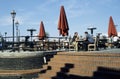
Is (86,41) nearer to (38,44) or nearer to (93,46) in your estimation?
(93,46)

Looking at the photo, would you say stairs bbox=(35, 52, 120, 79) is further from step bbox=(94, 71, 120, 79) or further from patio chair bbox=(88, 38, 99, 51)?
patio chair bbox=(88, 38, 99, 51)

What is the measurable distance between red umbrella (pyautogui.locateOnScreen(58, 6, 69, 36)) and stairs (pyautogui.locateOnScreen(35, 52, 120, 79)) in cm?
Answer: 408

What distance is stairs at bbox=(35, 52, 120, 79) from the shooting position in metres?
9.89

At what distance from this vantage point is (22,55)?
15.7 m

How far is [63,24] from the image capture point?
17797 millimetres

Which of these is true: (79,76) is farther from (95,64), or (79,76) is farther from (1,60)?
(1,60)

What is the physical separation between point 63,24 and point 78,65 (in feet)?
21.8

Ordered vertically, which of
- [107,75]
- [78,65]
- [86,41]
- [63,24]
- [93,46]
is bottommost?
[107,75]

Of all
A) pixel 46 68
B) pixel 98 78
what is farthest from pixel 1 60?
pixel 98 78

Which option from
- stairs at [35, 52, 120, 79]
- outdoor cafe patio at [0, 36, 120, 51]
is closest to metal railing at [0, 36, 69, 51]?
outdoor cafe patio at [0, 36, 120, 51]

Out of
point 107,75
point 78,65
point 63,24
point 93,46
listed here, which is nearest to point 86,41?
point 93,46

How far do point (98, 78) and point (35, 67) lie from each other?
6.80m

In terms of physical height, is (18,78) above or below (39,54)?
below

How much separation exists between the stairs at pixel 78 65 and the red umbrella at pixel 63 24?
4.08m
